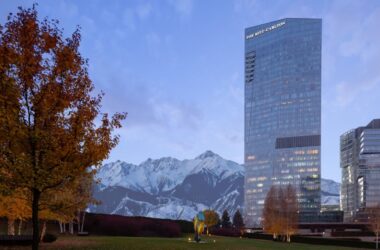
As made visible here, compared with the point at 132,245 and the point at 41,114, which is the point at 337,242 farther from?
the point at 41,114

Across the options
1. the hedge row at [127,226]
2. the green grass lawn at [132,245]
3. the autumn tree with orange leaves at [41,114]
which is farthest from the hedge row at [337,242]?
the autumn tree with orange leaves at [41,114]

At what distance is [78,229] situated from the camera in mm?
73812

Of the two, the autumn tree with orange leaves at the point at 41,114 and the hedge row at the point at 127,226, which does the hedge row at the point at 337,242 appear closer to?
the hedge row at the point at 127,226

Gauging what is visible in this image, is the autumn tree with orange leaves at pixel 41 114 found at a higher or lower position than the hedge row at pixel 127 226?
higher

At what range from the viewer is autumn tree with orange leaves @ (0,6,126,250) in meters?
16.4

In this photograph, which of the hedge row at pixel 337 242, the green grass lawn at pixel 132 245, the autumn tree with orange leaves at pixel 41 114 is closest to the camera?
the autumn tree with orange leaves at pixel 41 114

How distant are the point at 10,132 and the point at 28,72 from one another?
2446 mm

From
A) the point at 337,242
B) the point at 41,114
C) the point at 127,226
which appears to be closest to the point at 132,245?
the point at 41,114

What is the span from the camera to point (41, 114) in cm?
1703

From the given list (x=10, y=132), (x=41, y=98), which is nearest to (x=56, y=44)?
(x=41, y=98)

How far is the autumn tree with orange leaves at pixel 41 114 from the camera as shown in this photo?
16.4m

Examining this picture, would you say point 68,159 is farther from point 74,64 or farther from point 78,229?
point 78,229

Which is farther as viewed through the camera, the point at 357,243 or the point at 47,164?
the point at 357,243

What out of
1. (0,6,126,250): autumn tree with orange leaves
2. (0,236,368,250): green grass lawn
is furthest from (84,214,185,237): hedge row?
(0,6,126,250): autumn tree with orange leaves
